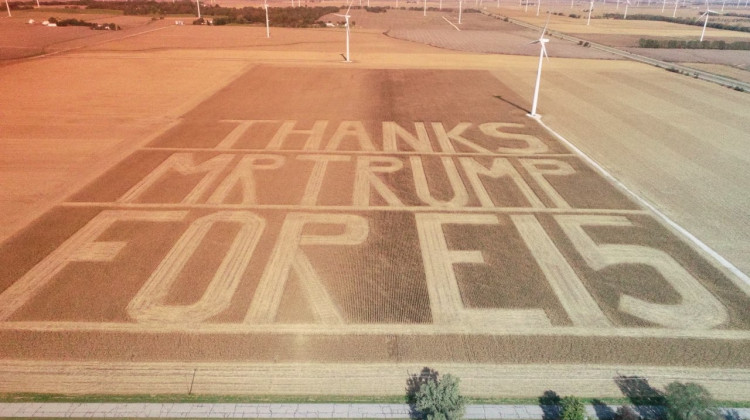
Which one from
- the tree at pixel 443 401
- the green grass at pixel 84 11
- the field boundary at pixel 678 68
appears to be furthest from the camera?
the green grass at pixel 84 11

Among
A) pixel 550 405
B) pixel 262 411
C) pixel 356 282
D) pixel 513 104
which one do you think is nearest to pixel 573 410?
pixel 550 405

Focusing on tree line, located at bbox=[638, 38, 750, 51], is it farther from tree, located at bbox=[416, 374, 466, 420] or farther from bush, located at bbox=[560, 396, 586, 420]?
tree, located at bbox=[416, 374, 466, 420]

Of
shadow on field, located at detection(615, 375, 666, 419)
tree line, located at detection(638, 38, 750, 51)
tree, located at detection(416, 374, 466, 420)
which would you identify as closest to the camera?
tree, located at detection(416, 374, 466, 420)

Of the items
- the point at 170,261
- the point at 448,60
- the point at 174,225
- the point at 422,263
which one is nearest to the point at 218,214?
the point at 174,225

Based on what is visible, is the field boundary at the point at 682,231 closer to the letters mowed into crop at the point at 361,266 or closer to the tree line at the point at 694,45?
the letters mowed into crop at the point at 361,266

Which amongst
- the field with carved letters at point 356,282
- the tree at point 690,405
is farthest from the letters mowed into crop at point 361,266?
the tree at point 690,405

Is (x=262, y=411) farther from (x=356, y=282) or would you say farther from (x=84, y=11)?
(x=84, y=11)

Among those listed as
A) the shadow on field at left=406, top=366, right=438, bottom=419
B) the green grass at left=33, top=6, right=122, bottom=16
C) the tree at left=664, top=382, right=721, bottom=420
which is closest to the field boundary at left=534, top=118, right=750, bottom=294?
the tree at left=664, top=382, right=721, bottom=420

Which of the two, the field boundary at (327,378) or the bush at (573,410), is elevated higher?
the bush at (573,410)
